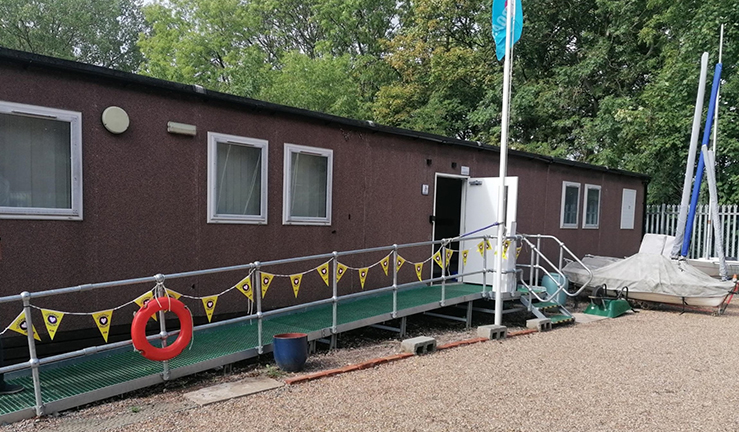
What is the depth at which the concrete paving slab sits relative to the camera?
4773 mm

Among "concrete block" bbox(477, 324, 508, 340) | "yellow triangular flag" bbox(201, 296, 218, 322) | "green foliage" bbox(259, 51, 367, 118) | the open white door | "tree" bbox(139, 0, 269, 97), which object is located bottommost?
"concrete block" bbox(477, 324, 508, 340)

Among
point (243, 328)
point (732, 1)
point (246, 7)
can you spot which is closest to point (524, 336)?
point (243, 328)

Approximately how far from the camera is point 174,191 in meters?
6.16

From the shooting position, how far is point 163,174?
607 centimetres

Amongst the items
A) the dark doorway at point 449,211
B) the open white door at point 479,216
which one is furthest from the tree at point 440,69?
the open white door at point 479,216

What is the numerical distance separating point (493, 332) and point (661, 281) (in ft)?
14.3

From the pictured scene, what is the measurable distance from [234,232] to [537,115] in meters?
16.4

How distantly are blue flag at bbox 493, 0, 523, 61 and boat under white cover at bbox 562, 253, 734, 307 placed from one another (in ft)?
16.4

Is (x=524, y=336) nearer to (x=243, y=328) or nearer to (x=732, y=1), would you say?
(x=243, y=328)

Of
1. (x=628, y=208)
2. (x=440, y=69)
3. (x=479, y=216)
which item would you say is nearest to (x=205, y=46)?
Result: (x=440, y=69)

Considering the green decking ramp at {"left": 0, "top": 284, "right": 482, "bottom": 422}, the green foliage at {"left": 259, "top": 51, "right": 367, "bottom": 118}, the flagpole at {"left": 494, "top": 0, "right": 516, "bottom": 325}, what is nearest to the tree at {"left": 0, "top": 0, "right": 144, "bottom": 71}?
the green foliage at {"left": 259, "top": 51, "right": 367, "bottom": 118}

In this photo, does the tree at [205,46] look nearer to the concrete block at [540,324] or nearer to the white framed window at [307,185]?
the white framed window at [307,185]

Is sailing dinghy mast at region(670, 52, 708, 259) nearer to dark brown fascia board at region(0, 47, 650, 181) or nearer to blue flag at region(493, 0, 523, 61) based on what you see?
dark brown fascia board at region(0, 47, 650, 181)

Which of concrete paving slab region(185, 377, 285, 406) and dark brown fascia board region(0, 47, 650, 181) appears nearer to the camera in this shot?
concrete paving slab region(185, 377, 285, 406)
